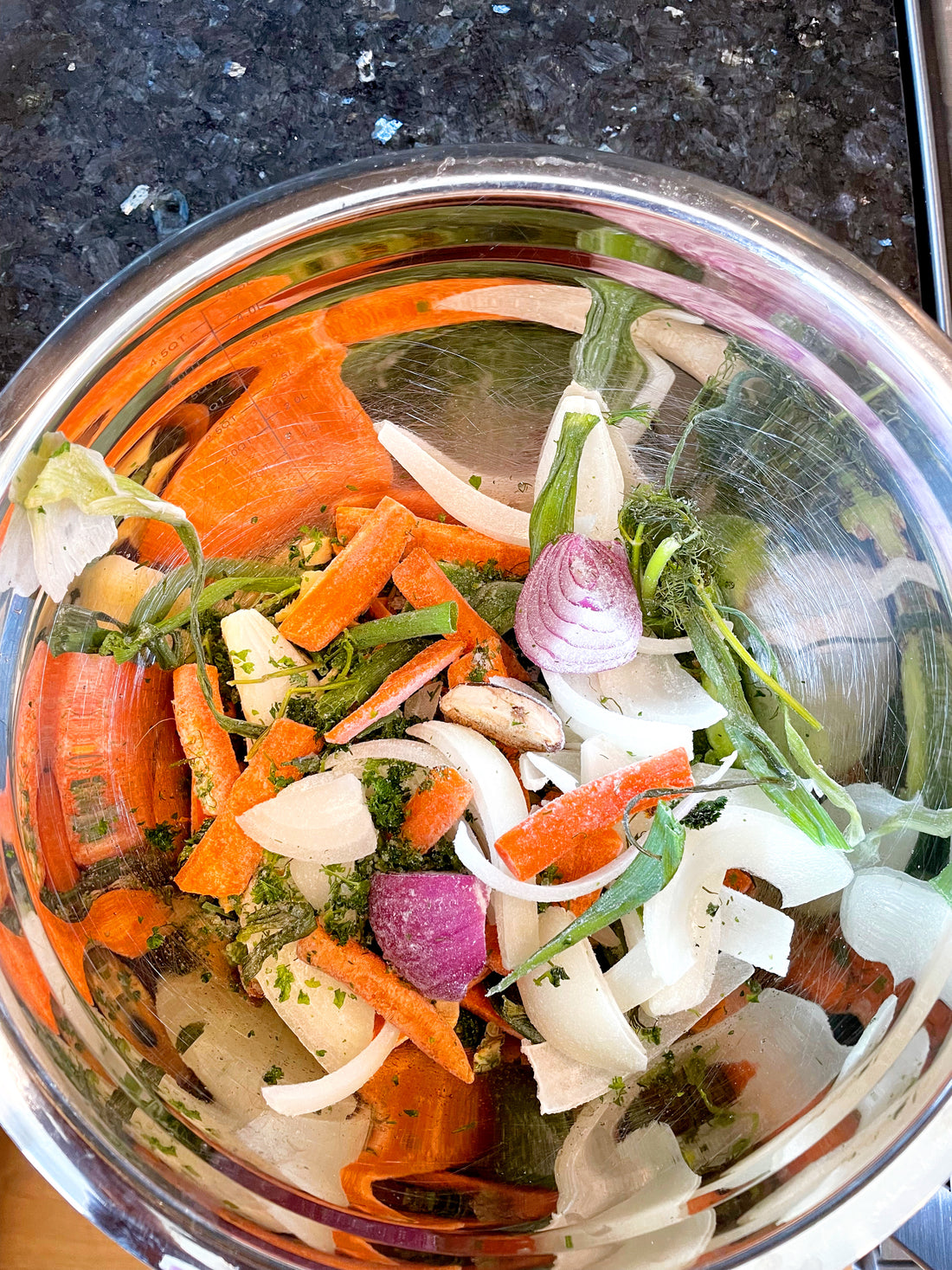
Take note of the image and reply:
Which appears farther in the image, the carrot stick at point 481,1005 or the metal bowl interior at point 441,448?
the carrot stick at point 481,1005

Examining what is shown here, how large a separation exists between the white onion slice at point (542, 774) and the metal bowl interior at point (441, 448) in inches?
10.2

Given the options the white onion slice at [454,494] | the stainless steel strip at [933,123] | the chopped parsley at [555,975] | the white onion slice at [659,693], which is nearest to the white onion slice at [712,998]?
the chopped parsley at [555,975]

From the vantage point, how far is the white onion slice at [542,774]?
0.82 m

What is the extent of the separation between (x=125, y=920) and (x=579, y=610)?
1.61 ft

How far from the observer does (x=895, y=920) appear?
32.9 inches

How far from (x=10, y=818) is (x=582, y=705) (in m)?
0.50

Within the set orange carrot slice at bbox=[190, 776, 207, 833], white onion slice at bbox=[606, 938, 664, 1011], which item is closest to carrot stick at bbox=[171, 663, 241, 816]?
orange carrot slice at bbox=[190, 776, 207, 833]

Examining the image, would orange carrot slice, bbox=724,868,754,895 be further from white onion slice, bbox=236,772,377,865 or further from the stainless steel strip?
the stainless steel strip

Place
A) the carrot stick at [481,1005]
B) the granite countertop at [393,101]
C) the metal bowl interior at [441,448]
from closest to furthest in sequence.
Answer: the metal bowl interior at [441,448], the carrot stick at [481,1005], the granite countertop at [393,101]

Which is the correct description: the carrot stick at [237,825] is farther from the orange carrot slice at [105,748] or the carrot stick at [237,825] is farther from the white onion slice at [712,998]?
the white onion slice at [712,998]

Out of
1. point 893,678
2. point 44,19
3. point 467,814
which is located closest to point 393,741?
point 467,814

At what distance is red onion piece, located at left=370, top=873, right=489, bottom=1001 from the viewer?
2.57 ft

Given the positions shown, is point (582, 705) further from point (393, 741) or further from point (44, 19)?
point (44, 19)

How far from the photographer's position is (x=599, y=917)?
30.7 inches
